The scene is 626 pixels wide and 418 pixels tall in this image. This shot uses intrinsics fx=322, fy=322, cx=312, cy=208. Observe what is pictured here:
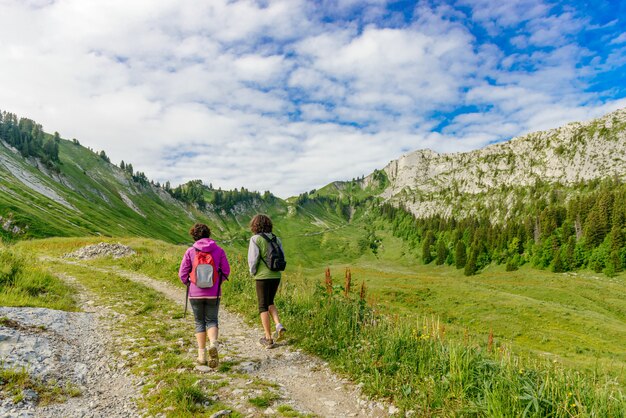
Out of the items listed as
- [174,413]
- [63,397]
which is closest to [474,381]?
[174,413]

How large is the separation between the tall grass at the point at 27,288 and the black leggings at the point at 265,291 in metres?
8.37

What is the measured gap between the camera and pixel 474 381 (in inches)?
247

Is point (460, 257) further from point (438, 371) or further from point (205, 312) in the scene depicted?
point (205, 312)

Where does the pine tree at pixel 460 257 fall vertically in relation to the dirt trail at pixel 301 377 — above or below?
below

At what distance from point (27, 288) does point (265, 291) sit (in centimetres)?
1103

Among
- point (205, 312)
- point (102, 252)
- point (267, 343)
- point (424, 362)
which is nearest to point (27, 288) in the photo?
point (205, 312)

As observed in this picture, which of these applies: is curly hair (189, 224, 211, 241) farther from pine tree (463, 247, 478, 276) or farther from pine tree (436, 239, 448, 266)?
pine tree (436, 239, 448, 266)

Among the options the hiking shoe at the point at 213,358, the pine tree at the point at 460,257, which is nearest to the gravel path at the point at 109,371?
the hiking shoe at the point at 213,358

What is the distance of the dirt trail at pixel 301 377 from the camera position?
6.64m

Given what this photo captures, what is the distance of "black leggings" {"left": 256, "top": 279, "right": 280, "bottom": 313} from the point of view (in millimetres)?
9844

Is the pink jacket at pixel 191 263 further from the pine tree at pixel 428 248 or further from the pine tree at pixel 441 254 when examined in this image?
the pine tree at pixel 428 248

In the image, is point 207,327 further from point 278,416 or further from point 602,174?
point 602,174

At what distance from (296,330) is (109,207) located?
19489 centimetres

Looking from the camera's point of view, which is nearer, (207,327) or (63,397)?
(63,397)
